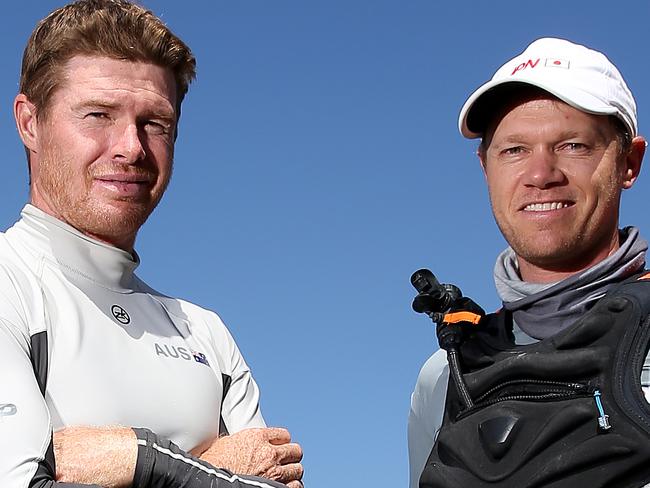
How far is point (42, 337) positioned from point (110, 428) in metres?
0.47

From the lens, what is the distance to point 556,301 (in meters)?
4.10

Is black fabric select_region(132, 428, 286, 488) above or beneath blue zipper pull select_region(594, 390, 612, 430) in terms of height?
beneath

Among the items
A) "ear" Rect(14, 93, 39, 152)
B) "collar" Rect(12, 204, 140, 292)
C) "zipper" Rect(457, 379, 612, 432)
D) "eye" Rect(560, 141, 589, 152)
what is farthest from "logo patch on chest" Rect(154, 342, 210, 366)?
"eye" Rect(560, 141, 589, 152)

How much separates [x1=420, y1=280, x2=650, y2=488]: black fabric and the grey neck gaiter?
143mm

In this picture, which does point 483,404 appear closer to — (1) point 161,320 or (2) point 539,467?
(2) point 539,467

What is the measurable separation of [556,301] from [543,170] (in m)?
0.61

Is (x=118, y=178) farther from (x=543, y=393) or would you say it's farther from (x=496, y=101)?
(x=543, y=393)

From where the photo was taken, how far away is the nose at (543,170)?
13.5 ft

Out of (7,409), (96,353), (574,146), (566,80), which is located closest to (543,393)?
(574,146)

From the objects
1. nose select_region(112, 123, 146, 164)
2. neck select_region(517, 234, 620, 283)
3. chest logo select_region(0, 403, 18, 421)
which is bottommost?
chest logo select_region(0, 403, 18, 421)

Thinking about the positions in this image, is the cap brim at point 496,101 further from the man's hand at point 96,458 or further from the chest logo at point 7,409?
the chest logo at point 7,409

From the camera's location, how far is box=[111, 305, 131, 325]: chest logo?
4074 millimetres

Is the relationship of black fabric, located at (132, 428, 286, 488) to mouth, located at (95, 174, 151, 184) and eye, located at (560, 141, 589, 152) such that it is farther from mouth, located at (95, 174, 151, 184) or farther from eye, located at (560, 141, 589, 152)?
eye, located at (560, 141, 589, 152)

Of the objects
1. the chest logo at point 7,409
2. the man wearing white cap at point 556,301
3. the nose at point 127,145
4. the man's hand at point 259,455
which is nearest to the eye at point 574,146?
the man wearing white cap at point 556,301
